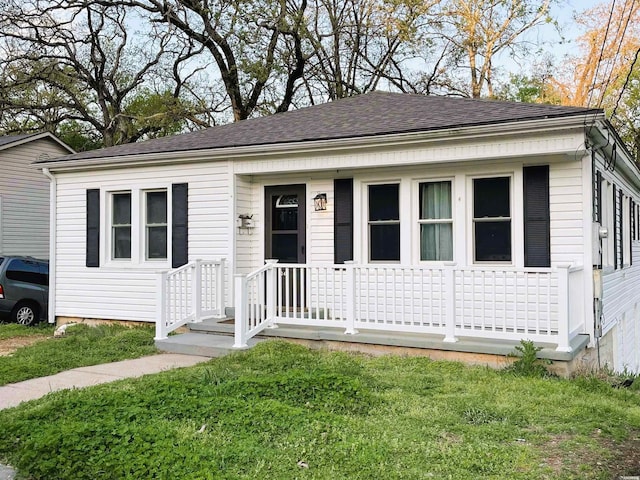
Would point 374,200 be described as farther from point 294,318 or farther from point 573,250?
point 573,250

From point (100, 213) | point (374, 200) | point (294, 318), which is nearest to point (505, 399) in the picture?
point (294, 318)

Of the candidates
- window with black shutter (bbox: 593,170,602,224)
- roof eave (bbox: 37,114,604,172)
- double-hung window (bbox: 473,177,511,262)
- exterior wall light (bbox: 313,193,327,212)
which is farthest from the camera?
exterior wall light (bbox: 313,193,327,212)

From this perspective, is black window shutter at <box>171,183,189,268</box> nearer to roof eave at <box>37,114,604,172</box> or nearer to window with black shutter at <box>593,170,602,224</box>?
roof eave at <box>37,114,604,172</box>

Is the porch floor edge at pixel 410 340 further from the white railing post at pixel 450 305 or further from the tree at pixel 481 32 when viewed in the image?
the tree at pixel 481 32

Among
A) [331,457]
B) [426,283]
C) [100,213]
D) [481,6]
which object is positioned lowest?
[331,457]

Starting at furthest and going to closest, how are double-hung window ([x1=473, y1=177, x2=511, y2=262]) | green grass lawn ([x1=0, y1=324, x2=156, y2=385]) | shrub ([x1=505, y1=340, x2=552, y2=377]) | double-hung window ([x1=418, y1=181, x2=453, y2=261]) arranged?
double-hung window ([x1=418, y1=181, x2=453, y2=261]), double-hung window ([x1=473, y1=177, x2=511, y2=262]), green grass lawn ([x1=0, y1=324, x2=156, y2=385]), shrub ([x1=505, y1=340, x2=552, y2=377])

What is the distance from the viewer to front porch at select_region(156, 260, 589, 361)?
21.4 feet

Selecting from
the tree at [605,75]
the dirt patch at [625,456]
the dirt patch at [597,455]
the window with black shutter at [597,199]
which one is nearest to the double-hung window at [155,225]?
the window with black shutter at [597,199]

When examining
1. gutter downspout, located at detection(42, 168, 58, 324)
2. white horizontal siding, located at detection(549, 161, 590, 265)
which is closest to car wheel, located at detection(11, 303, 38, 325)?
gutter downspout, located at detection(42, 168, 58, 324)

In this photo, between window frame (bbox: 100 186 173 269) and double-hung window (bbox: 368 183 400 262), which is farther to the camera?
window frame (bbox: 100 186 173 269)

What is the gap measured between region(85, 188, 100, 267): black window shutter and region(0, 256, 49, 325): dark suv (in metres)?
2.21

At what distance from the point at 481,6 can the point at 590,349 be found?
64.7ft

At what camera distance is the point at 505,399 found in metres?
5.14

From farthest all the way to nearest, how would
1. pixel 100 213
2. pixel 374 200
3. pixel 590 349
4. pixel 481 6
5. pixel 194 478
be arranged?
pixel 481 6 < pixel 100 213 < pixel 374 200 < pixel 590 349 < pixel 194 478
